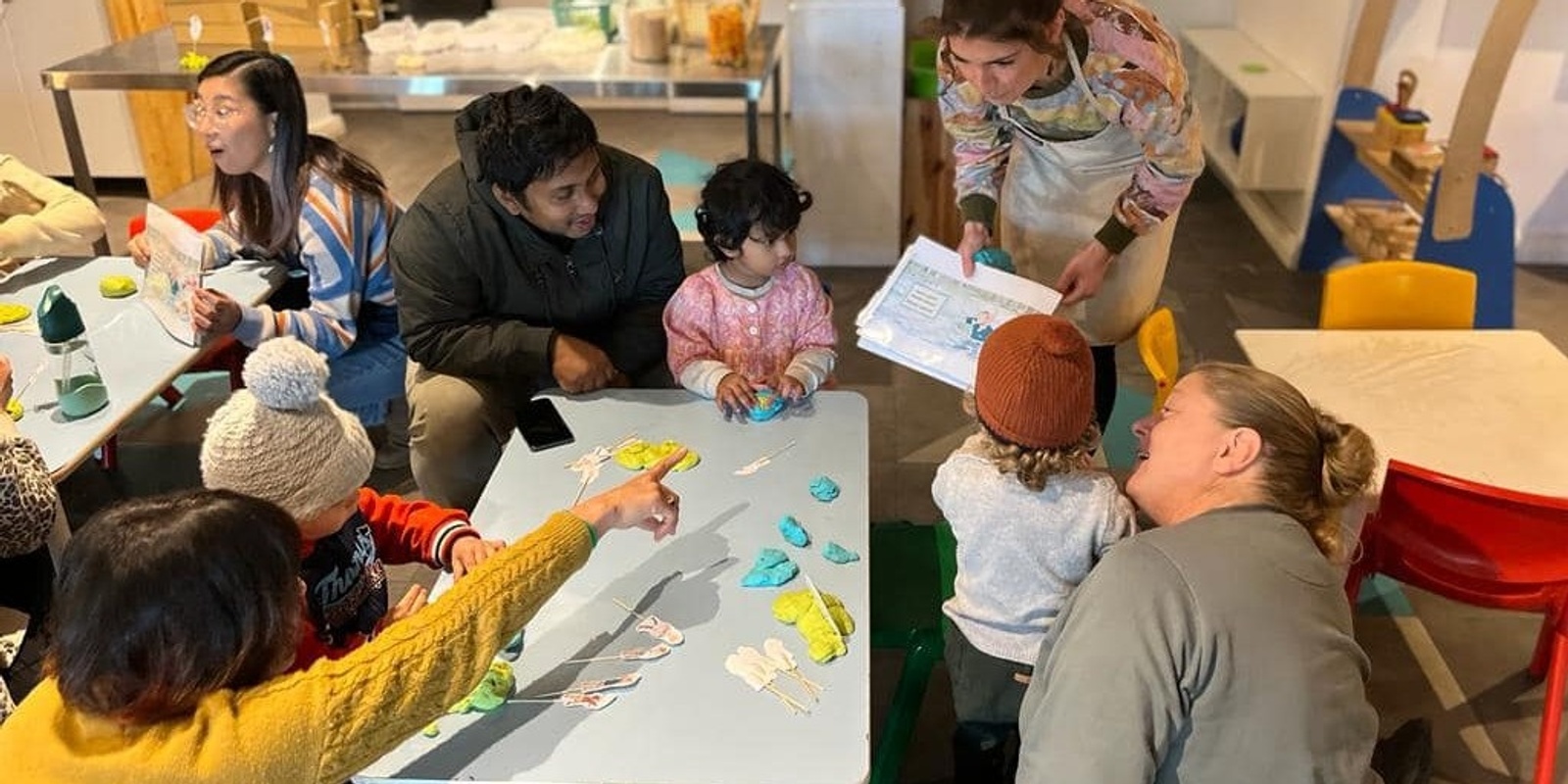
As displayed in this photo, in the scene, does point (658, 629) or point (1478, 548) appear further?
point (1478, 548)

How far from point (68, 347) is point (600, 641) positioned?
1.48m

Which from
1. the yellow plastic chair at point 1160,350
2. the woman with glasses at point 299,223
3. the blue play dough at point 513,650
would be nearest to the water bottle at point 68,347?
the woman with glasses at point 299,223

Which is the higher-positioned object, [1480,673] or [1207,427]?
[1207,427]

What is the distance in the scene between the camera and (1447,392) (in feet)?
7.61

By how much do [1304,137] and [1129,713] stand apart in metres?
3.62

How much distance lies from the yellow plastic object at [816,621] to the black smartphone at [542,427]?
22.6 inches

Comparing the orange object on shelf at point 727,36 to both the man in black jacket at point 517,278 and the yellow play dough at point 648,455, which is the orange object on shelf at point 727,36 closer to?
the man in black jacket at point 517,278

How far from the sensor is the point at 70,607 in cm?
119

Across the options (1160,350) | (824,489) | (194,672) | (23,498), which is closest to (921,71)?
(1160,350)

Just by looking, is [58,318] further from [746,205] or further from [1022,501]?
[1022,501]

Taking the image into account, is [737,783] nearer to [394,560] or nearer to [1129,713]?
[1129,713]

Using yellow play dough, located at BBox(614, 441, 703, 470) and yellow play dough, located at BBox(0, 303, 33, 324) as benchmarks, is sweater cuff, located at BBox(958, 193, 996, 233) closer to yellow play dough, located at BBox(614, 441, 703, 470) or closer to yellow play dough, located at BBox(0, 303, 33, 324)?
yellow play dough, located at BBox(614, 441, 703, 470)

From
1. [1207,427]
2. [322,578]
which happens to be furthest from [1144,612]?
[322,578]

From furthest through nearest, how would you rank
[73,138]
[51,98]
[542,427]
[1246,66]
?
[51,98] → [1246,66] → [73,138] → [542,427]
